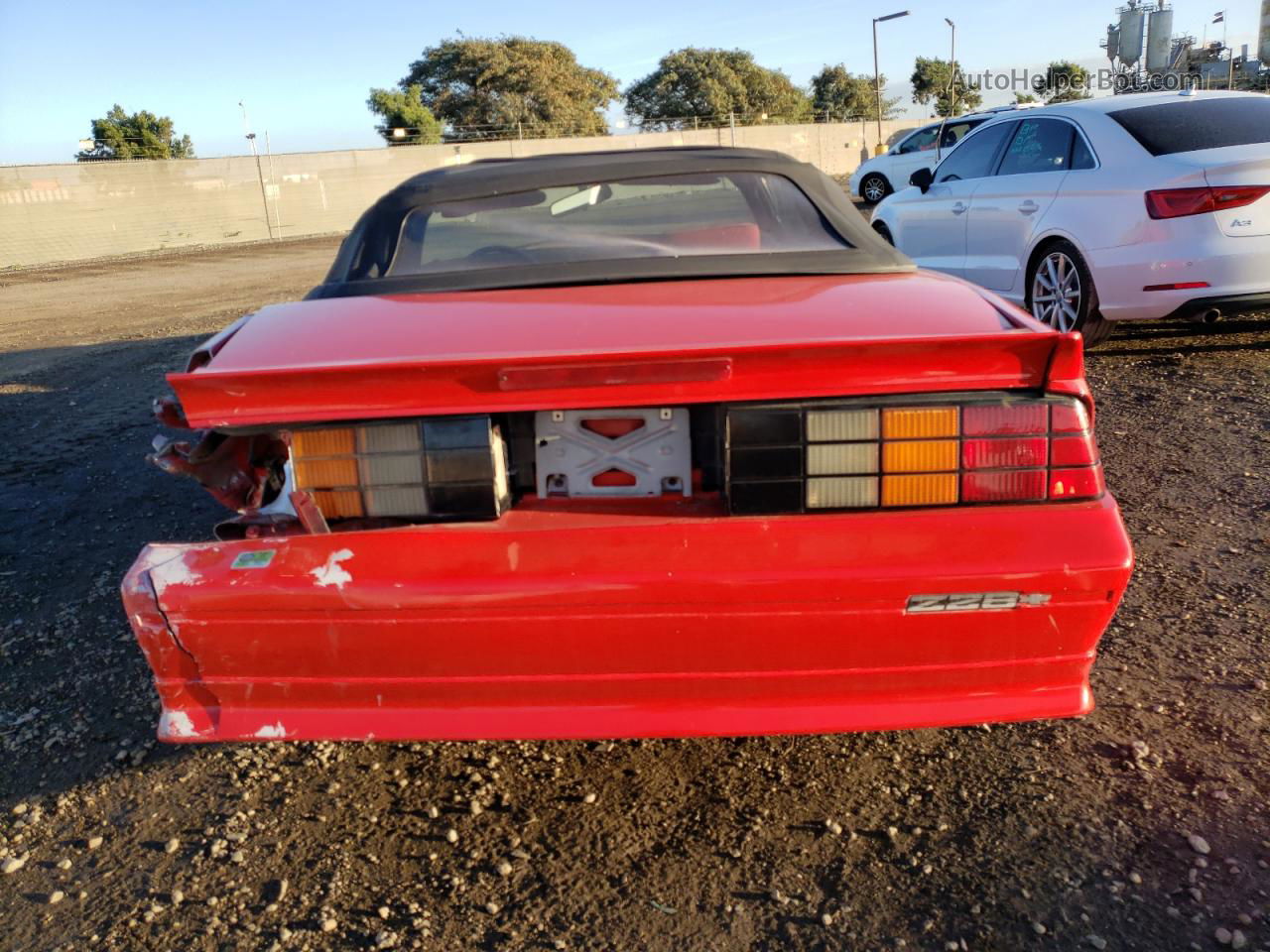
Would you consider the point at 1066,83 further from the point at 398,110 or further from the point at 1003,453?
the point at 1003,453

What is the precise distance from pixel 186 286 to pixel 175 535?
1107 centimetres

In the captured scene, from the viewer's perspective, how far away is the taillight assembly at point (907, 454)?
6.34 ft

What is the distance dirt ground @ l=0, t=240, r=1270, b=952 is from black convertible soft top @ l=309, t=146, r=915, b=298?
1.19 metres

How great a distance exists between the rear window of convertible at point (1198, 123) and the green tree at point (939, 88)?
5772 centimetres

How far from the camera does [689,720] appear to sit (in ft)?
6.75

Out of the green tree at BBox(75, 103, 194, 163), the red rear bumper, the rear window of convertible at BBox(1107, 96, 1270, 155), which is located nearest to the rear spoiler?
the red rear bumper

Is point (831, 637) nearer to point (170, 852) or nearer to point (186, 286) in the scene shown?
point (170, 852)

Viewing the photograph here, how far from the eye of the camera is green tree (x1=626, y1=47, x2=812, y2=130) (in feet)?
190

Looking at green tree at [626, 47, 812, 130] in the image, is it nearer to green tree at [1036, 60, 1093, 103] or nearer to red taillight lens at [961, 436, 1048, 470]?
green tree at [1036, 60, 1093, 103]

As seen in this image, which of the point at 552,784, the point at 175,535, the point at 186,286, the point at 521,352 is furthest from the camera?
the point at 186,286

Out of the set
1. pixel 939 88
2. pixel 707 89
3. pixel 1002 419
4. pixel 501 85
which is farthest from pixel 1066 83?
pixel 1002 419

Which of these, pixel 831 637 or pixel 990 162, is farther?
pixel 990 162

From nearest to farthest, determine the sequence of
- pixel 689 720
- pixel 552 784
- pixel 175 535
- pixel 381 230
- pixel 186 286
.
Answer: pixel 689 720 < pixel 552 784 < pixel 381 230 < pixel 175 535 < pixel 186 286

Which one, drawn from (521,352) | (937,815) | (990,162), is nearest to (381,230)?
(521,352)
